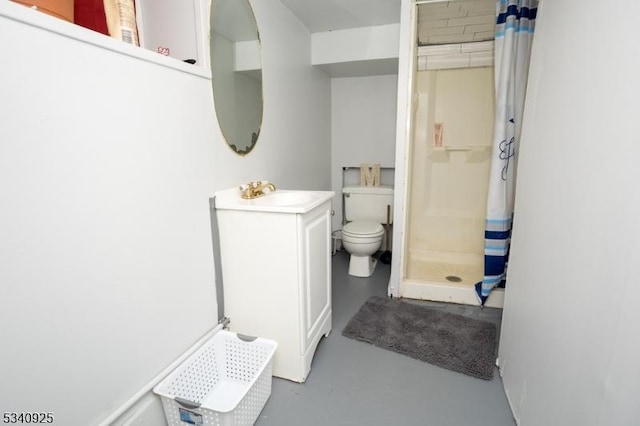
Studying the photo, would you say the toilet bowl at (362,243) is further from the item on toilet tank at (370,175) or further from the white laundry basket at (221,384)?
the white laundry basket at (221,384)

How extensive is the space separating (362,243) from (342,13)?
5.97 feet

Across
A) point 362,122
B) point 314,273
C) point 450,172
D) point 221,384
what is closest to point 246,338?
point 221,384

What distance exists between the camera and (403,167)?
7.36ft

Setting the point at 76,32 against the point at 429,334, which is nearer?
the point at 76,32

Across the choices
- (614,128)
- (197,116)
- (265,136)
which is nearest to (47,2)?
(197,116)

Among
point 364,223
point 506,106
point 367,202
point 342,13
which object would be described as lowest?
point 364,223

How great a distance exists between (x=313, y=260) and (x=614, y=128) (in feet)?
3.99

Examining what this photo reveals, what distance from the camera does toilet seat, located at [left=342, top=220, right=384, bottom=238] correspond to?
2633 millimetres

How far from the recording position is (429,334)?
1947mm

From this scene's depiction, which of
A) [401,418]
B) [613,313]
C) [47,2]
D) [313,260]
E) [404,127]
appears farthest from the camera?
[404,127]

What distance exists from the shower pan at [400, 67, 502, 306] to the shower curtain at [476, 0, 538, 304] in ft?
1.96

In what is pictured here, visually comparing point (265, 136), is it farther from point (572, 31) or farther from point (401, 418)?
point (401, 418)

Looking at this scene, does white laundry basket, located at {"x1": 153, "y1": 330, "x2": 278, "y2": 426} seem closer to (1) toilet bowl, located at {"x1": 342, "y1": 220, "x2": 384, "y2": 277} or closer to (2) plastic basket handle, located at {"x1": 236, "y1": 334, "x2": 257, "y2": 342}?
(2) plastic basket handle, located at {"x1": 236, "y1": 334, "x2": 257, "y2": 342}

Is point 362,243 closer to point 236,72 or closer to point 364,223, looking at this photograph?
point 364,223
